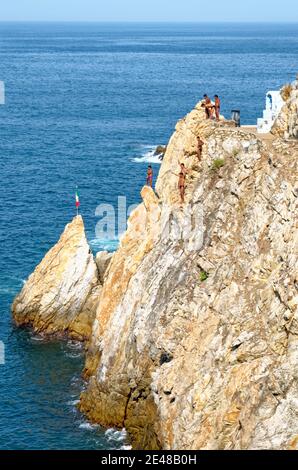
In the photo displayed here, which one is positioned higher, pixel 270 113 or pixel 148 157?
pixel 270 113

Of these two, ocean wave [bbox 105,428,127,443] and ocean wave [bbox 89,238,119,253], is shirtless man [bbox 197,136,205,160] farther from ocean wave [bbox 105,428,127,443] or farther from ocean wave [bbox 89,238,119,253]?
ocean wave [bbox 89,238,119,253]

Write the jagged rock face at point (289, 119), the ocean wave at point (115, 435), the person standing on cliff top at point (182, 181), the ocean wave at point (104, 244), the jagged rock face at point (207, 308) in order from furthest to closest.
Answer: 1. the ocean wave at point (104, 244)
2. the person standing on cliff top at point (182, 181)
3. the ocean wave at point (115, 435)
4. the jagged rock face at point (289, 119)
5. the jagged rock face at point (207, 308)

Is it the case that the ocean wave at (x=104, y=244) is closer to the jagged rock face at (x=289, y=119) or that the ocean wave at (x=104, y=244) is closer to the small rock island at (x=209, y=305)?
the small rock island at (x=209, y=305)

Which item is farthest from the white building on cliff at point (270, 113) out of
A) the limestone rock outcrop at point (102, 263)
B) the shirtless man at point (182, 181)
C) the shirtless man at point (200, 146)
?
the limestone rock outcrop at point (102, 263)

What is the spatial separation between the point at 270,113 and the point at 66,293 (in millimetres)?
21642

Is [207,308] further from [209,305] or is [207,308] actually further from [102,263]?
[102,263]

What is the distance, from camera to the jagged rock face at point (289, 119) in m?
53.4

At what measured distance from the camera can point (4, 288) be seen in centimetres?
7756

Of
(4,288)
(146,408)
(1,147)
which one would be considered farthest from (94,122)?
(146,408)

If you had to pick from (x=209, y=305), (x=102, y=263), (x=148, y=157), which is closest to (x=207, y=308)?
(x=209, y=305)

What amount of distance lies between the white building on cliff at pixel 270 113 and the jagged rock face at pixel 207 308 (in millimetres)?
3445

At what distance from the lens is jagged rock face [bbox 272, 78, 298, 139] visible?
53.4 m

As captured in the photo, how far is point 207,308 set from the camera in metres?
50.7

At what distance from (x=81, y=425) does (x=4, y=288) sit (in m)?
24.0
